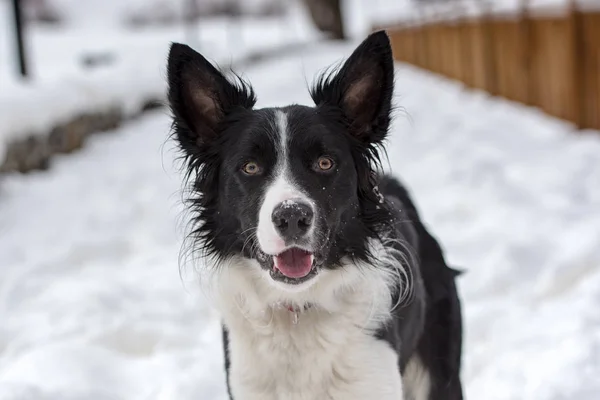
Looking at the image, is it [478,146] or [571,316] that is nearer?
[571,316]

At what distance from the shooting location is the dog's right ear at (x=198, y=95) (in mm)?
3297

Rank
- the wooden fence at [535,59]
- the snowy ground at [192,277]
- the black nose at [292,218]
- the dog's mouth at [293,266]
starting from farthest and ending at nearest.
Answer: the wooden fence at [535,59] → the snowy ground at [192,277] → the dog's mouth at [293,266] → the black nose at [292,218]

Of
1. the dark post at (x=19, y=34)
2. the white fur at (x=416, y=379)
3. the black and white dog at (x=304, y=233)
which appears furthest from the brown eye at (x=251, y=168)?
the dark post at (x=19, y=34)

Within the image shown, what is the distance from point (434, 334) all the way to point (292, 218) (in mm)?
1219

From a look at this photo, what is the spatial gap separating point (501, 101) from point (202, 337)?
9.84m

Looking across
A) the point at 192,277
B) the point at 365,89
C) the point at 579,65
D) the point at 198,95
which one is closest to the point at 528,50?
the point at 579,65

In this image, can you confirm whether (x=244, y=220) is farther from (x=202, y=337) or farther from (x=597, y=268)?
(x=597, y=268)

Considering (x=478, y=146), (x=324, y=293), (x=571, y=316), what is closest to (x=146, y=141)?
(x=478, y=146)

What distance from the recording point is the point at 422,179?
891 centimetres

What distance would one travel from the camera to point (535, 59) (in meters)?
11.8

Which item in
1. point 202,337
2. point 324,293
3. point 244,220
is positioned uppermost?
point 244,220

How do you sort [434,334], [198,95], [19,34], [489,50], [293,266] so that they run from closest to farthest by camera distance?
[293,266]
[198,95]
[434,334]
[19,34]
[489,50]

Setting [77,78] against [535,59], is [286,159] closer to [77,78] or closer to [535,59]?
[535,59]

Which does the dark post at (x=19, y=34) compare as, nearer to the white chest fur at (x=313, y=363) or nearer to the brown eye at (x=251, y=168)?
the brown eye at (x=251, y=168)
